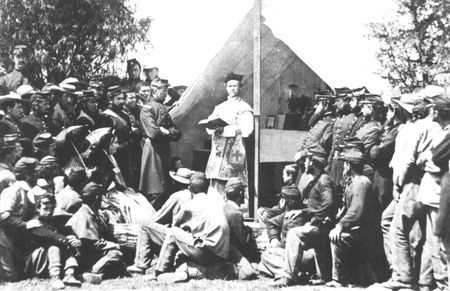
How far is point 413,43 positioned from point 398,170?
46.5 feet

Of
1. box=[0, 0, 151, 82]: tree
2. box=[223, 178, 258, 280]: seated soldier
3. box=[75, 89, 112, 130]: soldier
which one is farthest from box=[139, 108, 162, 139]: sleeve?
box=[0, 0, 151, 82]: tree

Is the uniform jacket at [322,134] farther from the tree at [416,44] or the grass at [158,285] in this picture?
the tree at [416,44]

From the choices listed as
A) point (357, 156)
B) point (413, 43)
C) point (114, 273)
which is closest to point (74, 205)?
point (114, 273)

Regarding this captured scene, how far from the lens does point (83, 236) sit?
25.5 ft

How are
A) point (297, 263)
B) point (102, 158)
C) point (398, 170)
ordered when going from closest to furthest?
point (398, 170) < point (297, 263) < point (102, 158)

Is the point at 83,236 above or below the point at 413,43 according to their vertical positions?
below

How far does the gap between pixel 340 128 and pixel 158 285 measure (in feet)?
12.5

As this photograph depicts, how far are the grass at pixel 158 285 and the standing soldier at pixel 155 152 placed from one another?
199cm

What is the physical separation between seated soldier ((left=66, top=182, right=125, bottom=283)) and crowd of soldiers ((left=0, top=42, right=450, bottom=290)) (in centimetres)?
2

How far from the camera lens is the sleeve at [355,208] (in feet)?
24.4

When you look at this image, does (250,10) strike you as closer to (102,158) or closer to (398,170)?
(102,158)

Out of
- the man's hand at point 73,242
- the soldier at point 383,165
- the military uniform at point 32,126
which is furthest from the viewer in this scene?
the military uniform at point 32,126

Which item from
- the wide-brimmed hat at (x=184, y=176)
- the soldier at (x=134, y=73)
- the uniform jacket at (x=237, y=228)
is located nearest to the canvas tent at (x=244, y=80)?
the soldier at (x=134, y=73)

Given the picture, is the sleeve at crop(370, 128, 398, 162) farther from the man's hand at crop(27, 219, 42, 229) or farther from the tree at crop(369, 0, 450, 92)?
the tree at crop(369, 0, 450, 92)
